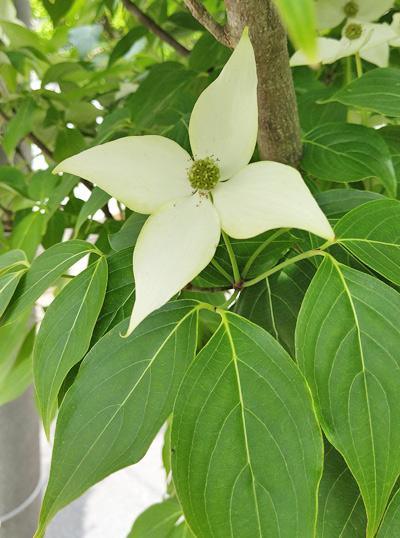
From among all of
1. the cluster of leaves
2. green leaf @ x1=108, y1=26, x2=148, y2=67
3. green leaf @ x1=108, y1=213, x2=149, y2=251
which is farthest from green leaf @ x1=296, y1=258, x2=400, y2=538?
green leaf @ x1=108, y1=26, x2=148, y2=67

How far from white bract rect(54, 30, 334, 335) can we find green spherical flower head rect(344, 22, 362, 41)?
0.54 feet

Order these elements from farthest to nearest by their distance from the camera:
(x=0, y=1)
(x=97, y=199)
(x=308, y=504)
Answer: (x=0, y=1) < (x=97, y=199) < (x=308, y=504)

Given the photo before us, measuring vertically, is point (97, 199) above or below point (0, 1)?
below

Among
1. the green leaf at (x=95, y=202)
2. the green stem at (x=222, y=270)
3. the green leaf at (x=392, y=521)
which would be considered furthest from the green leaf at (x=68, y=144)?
the green leaf at (x=392, y=521)

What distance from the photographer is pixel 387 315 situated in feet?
0.68

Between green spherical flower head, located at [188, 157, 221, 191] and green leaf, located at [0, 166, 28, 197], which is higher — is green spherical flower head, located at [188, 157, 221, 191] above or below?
above

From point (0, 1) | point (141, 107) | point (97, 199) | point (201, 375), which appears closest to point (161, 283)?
point (201, 375)

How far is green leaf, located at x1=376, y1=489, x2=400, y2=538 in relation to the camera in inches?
8.7

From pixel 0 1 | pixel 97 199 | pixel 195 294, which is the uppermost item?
pixel 0 1

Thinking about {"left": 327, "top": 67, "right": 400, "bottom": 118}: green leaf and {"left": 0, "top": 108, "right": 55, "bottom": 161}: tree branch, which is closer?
{"left": 327, "top": 67, "right": 400, "bottom": 118}: green leaf

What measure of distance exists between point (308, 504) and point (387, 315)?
0.26 feet

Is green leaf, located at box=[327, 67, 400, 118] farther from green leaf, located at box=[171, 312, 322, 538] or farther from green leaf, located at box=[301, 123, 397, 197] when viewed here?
green leaf, located at box=[171, 312, 322, 538]

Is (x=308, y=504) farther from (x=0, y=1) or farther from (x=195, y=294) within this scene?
(x=0, y=1)

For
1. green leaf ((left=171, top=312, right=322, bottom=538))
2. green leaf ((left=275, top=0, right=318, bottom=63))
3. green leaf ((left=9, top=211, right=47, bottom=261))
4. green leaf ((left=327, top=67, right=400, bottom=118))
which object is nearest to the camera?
green leaf ((left=275, top=0, right=318, bottom=63))
